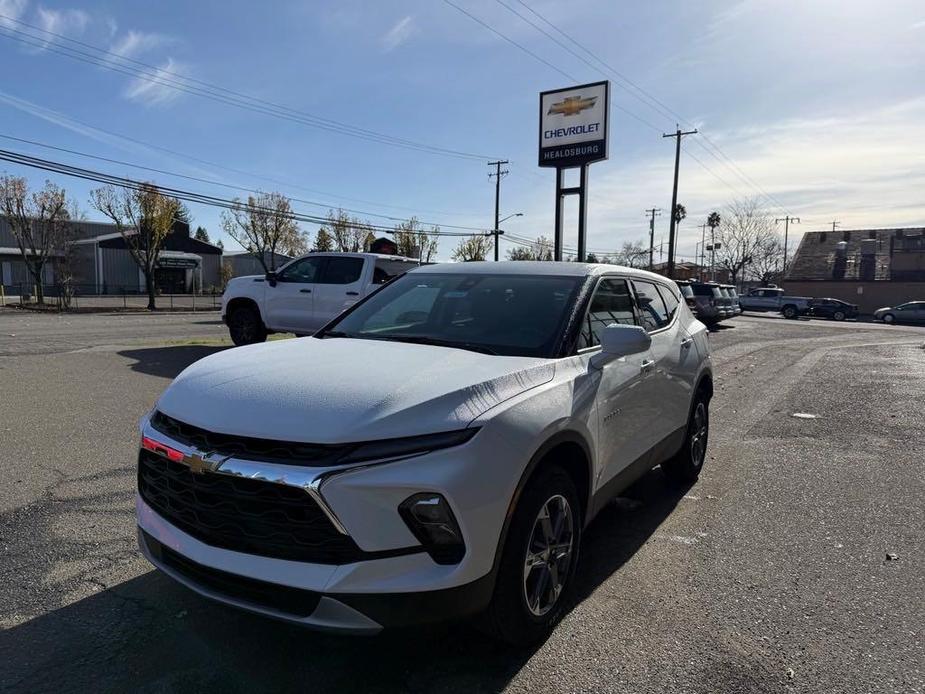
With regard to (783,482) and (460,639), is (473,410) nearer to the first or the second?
(460,639)

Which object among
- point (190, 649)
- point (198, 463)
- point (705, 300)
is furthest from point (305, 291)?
point (705, 300)

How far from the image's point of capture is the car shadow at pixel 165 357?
9773mm

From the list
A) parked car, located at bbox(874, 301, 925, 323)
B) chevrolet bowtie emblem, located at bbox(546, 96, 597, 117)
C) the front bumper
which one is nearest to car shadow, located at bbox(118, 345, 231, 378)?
the front bumper

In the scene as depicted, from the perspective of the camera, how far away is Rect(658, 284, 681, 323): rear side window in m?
5.10

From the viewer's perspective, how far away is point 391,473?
2.27 meters

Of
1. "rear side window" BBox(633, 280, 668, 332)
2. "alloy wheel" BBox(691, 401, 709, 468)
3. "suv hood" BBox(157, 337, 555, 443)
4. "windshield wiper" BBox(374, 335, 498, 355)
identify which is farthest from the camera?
"alloy wheel" BBox(691, 401, 709, 468)

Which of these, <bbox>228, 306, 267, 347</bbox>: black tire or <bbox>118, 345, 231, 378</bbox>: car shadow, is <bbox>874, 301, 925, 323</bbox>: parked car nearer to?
<bbox>228, 306, 267, 347</bbox>: black tire

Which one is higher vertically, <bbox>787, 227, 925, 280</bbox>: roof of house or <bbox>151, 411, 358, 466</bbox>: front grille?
<bbox>787, 227, 925, 280</bbox>: roof of house

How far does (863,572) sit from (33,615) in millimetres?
4360

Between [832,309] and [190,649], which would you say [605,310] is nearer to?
[190,649]

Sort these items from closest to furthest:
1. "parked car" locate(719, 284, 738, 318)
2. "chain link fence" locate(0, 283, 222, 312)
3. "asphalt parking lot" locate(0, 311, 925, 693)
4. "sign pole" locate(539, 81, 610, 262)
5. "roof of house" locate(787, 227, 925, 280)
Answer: "asphalt parking lot" locate(0, 311, 925, 693)
"parked car" locate(719, 284, 738, 318)
"sign pole" locate(539, 81, 610, 262)
"chain link fence" locate(0, 283, 222, 312)
"roof of house" locate(787, 227, 925, 280)

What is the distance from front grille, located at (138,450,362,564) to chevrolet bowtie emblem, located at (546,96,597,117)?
28.2 m

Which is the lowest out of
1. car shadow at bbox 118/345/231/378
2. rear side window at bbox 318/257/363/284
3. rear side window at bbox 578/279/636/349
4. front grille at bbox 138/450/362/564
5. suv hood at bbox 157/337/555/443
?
car shadow at bbox 118/345/231/378

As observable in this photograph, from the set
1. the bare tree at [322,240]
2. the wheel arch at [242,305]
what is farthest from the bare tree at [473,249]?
the wheel arch at [242,305]
